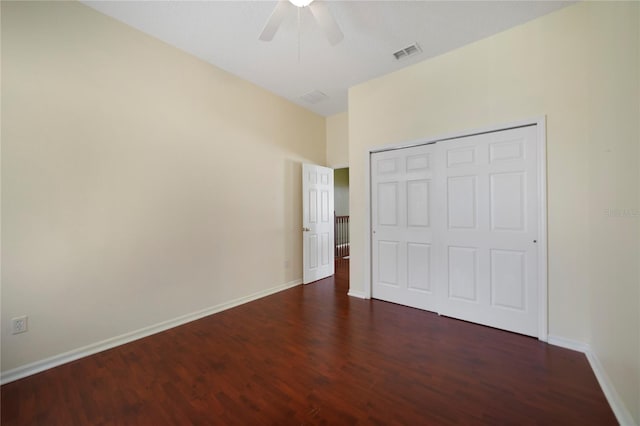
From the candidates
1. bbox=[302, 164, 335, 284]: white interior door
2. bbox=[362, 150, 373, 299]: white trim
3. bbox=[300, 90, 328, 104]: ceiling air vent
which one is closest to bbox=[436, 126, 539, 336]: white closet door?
bbox=[362, 150, 373, 299]: white trim

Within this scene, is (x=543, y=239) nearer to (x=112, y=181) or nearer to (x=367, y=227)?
(x=367, y=227)

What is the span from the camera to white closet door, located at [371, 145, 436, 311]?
3.11m

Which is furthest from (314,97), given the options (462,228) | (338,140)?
(462,228)

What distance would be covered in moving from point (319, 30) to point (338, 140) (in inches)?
91.9

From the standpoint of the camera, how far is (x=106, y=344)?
2309 millimetres

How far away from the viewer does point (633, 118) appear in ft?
4.65

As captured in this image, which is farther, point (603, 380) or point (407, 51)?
point (407, 51)

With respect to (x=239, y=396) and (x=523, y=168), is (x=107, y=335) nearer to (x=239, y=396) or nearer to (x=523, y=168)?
(x=239, y=396)

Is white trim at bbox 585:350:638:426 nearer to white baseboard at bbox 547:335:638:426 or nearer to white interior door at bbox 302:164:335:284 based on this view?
white baseboard at bbox 547:335:638:426

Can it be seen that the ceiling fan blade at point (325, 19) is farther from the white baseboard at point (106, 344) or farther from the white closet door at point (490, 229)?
the white baseboard at point (106, 344)

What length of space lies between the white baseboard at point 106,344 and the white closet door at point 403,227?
1951mm

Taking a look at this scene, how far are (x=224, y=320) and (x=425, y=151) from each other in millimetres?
3157

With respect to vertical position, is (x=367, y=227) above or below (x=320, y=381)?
above

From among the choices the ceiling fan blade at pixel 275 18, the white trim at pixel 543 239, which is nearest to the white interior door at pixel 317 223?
the ceiling fan blade at pixel 275 18
